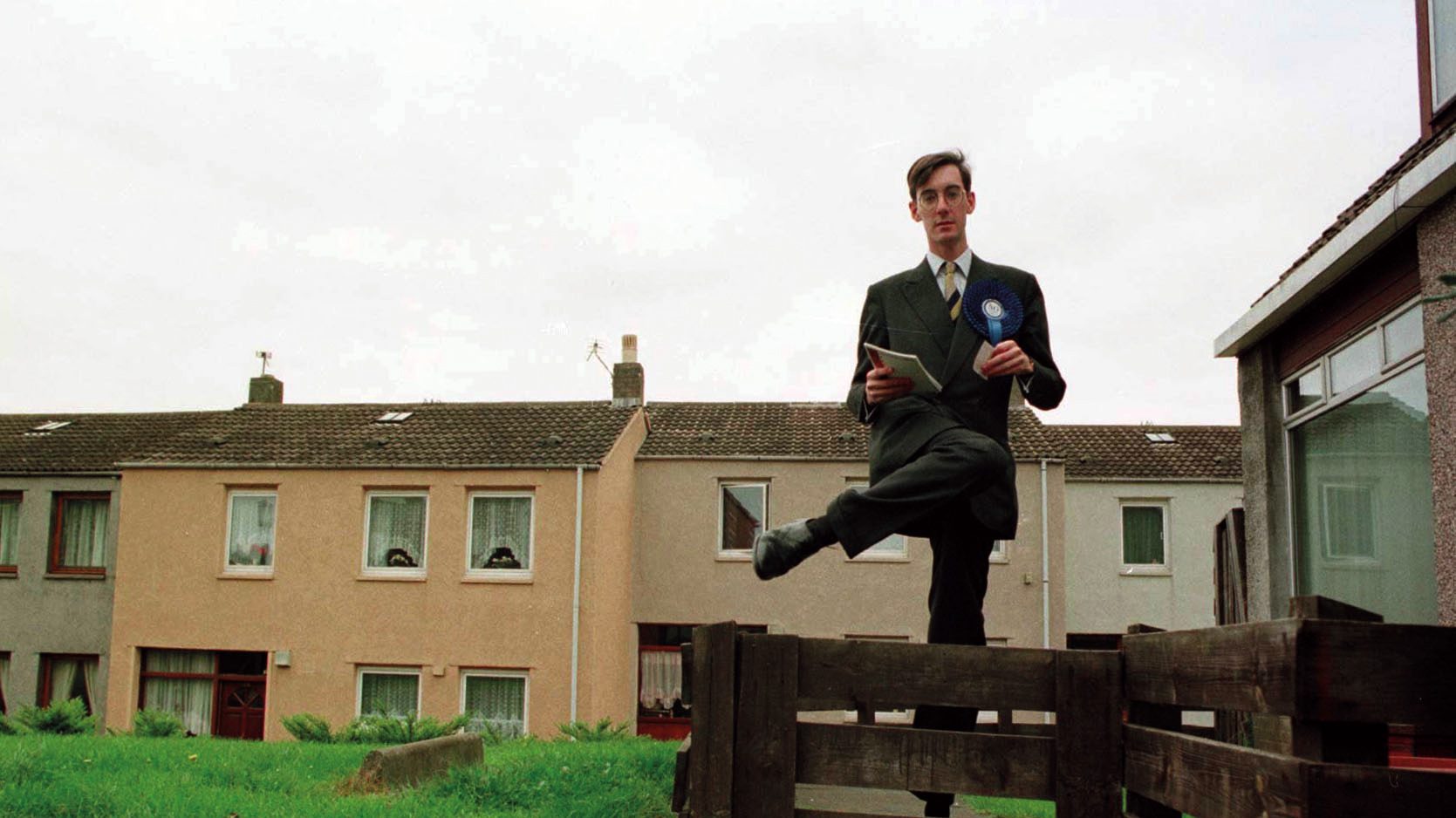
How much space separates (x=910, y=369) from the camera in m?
4.48

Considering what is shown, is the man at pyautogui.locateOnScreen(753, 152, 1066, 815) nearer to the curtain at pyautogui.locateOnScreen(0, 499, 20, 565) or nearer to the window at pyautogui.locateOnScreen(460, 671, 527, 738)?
the window at pyautogui.locateOnScreen(460, 671, 527, 738)

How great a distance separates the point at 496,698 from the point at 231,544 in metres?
6.28

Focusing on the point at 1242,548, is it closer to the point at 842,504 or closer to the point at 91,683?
the point at 842,504

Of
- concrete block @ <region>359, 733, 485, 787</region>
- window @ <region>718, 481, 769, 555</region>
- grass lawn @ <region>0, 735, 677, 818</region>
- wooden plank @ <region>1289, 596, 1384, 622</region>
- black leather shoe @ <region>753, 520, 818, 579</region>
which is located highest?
window @ <region>718, 481, 769, 555</region>

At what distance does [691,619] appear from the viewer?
28781 mm

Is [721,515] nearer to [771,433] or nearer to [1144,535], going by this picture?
[771,433]

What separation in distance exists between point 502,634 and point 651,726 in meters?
4.26

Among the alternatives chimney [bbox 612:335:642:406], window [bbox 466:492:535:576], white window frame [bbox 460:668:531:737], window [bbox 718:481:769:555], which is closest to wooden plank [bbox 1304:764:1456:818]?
white window frame [bbox 460:668:531:737]

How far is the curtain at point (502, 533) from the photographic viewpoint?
2675 centimetres

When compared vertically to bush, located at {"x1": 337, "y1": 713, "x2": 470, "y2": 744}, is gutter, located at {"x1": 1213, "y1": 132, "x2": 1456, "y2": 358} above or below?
above

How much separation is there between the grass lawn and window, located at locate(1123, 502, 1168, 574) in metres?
21.4

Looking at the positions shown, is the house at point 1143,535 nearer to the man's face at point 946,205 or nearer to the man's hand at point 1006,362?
the man's face at point 946,205

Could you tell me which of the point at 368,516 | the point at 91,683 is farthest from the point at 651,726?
the point at 91,683

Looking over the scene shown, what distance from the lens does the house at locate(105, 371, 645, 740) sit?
2623 centimetres
